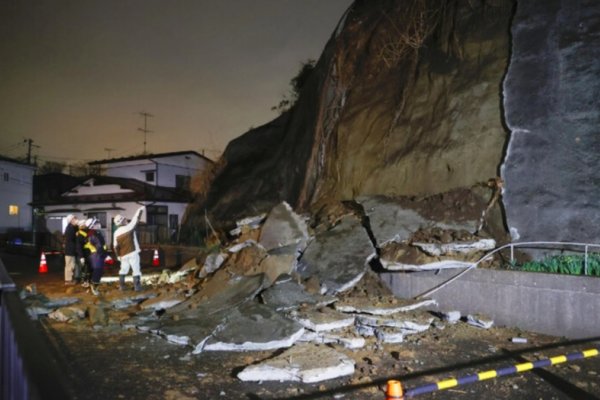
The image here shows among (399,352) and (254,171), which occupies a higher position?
(254,171)

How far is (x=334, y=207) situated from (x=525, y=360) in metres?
6.20

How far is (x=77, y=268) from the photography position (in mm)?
11992

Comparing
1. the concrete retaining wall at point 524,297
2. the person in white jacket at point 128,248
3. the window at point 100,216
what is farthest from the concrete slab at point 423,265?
the window at point 100,216

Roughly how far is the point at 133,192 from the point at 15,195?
18.9 metres

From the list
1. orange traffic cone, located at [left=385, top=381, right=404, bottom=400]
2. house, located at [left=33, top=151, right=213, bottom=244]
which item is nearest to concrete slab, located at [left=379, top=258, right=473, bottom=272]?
orange traffic cone, located at [left=385, top=381, right=404, bottom=400]

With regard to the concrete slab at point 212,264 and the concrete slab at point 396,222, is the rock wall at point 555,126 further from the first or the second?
the concrete slab at point 212,264

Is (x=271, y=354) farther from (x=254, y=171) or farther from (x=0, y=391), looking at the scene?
(x=254, y=171)

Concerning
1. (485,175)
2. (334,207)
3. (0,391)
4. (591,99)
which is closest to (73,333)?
(0,391)

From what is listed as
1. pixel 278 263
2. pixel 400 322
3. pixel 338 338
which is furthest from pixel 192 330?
pixel 400 322

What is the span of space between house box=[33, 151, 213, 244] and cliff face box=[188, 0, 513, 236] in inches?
492

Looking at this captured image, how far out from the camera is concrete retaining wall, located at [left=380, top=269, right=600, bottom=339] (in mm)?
6262

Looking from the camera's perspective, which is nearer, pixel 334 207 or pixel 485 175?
pixel 485 175

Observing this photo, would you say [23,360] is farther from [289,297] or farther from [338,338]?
[289,297]

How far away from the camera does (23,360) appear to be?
156cm
